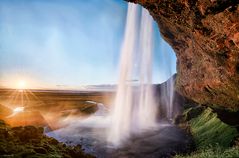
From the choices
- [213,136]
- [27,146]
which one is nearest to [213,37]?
[213,136]

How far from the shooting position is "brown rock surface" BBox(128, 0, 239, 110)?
20.2 metres

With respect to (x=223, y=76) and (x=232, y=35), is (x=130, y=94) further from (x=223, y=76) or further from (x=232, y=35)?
(x=232, y=35)

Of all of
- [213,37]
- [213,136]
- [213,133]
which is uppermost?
[213,37]

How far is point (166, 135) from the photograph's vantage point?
4106 cm

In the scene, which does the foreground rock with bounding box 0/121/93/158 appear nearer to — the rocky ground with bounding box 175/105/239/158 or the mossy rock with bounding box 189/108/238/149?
the rocky ground with bounding box 175/105/239/158

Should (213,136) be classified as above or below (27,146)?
below

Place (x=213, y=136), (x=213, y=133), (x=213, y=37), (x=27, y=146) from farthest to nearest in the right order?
(x=213, y=133) → (x=213, y=136) → (x=213, y=37) → (x=27, y=146)

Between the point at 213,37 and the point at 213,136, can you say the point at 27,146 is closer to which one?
the point at 213,37

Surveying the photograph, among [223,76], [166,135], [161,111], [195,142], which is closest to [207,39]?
[223,76]

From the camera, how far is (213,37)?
23.0 m

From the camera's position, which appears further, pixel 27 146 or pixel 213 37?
pixel 213 37

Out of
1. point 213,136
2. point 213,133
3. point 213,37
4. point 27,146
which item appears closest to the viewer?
point 27,146

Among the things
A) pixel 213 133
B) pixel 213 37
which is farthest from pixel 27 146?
pixel 213 133

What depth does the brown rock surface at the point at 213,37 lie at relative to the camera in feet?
66.2
